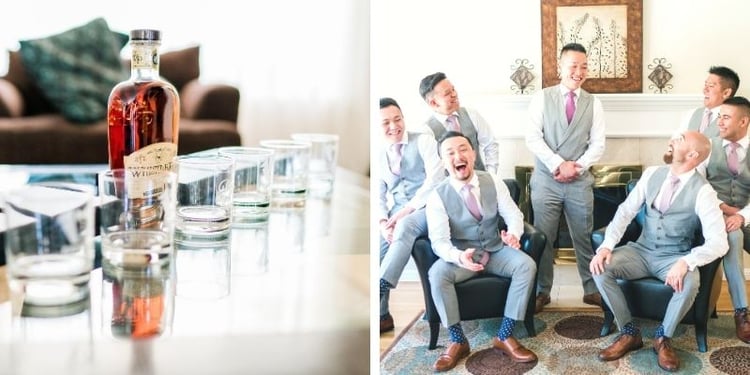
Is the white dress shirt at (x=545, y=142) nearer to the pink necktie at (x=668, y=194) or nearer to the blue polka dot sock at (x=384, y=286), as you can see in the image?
the pink necktie at (x=668, y=194)

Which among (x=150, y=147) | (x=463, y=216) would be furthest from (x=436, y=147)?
(x=150, y=147)

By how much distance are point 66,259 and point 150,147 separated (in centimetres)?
21

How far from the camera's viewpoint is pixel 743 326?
2.96 feet

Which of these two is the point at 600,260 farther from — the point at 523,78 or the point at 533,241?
the point at 523,78

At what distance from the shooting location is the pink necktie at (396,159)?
0.97 metres

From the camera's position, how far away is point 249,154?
3.54 feet

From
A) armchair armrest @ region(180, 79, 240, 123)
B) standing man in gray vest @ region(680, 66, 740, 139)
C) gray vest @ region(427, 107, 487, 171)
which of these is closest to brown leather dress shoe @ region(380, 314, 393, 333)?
gray vest @ region(427, 107, 487, 171)

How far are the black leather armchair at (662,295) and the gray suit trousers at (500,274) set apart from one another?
114 millimetres

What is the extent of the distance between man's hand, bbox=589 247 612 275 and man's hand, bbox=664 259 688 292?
0.23ft

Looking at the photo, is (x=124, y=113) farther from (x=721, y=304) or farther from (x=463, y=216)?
(x=721, y=304)

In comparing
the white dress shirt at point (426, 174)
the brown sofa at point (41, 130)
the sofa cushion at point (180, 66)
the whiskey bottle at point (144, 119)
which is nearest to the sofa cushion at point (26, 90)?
the brown sofa at point (41, 130)

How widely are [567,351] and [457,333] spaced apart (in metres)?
0.14

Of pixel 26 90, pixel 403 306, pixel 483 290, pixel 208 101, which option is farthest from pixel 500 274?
Answer: pixel 26 90

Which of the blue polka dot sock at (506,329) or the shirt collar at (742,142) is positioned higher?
the shirt collar at (742,142)
